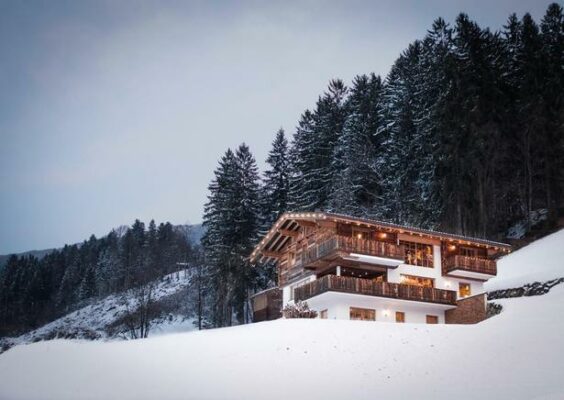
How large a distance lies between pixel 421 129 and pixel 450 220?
9.08 metres

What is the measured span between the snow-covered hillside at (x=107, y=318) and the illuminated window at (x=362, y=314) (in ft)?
127

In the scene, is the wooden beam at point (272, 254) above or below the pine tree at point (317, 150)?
below

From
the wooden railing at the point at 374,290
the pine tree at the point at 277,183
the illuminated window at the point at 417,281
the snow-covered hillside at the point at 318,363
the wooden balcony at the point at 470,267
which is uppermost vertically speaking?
the pine tree at the point at 277,183

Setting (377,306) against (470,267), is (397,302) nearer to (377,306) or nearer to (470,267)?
(377,306)

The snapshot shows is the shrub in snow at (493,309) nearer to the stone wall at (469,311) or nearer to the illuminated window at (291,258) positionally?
the stone wall at (469,311)

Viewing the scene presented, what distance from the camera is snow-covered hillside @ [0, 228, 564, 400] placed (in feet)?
66.2

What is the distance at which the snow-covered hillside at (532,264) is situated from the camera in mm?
40312

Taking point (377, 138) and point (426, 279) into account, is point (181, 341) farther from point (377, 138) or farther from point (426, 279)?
point (377, 138)

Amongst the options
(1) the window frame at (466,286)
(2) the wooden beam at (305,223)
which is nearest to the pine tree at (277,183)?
(2) the wooden beam at (305,223)

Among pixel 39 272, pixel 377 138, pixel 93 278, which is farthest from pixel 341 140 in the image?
pixel 39 272

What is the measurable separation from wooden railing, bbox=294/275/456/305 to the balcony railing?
1837 millimetres

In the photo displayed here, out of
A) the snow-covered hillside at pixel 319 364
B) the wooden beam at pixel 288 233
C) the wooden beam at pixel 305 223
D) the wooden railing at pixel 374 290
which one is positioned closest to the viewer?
the snow-covered hillside at pixel 319 364

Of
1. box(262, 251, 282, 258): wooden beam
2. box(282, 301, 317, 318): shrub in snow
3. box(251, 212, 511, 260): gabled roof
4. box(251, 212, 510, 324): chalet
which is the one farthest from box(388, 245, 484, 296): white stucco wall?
box(262, 251, 282, 258): wooden beam

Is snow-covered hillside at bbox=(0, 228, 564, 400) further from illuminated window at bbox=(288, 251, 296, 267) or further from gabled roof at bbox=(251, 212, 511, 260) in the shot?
illuminated window at bbox=(288, 251, 296, 267)
